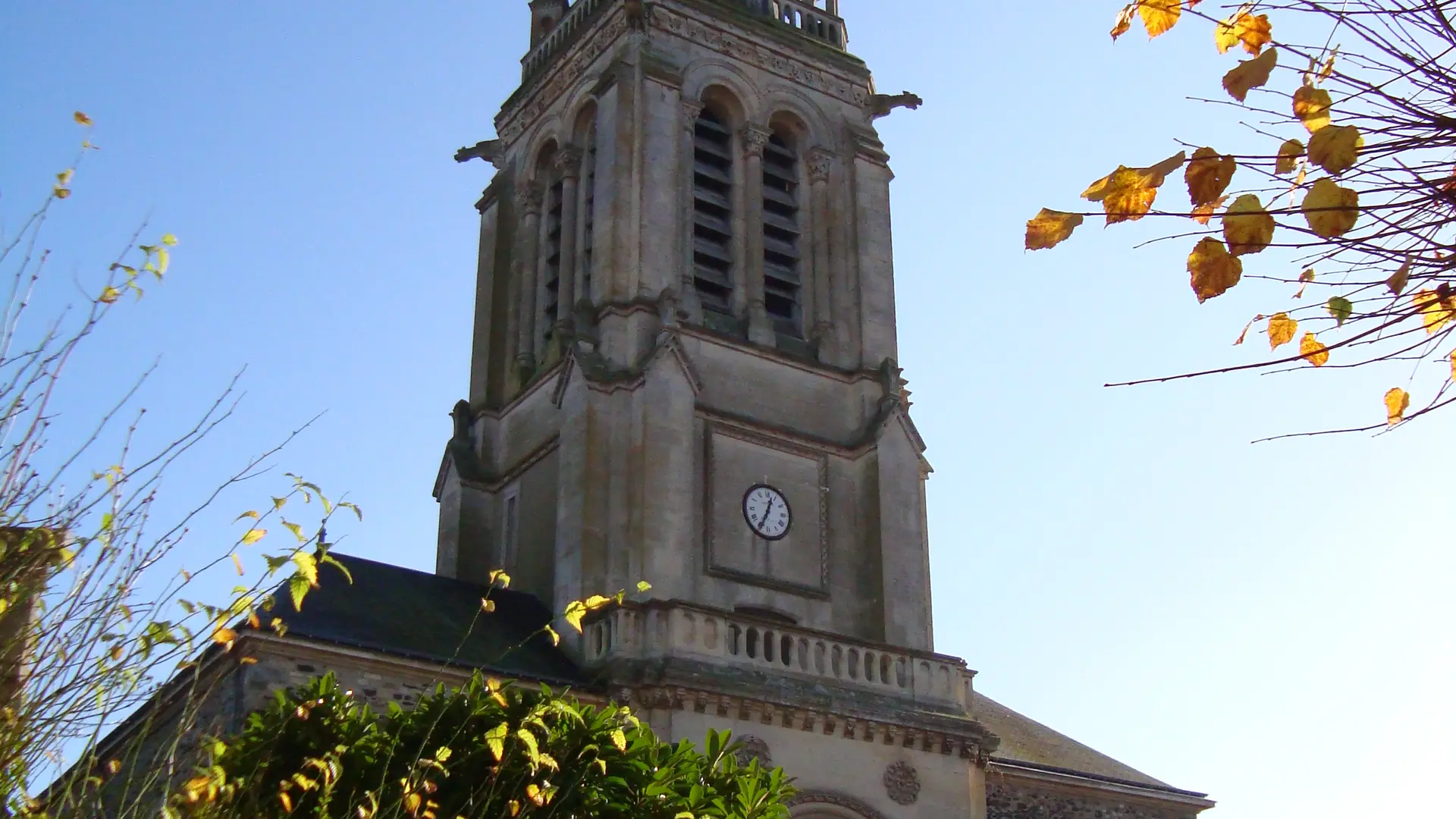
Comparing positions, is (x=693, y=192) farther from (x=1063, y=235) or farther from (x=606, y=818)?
(x=1063, y=235)

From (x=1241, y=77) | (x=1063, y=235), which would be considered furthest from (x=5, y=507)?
(x=1241, y=77)

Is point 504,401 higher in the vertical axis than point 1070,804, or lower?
higher

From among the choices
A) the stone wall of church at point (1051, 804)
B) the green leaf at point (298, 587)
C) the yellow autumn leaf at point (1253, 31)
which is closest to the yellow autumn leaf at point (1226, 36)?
the yellow autumn leaf at point (1253, 31)

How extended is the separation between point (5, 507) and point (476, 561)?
55.5 ft

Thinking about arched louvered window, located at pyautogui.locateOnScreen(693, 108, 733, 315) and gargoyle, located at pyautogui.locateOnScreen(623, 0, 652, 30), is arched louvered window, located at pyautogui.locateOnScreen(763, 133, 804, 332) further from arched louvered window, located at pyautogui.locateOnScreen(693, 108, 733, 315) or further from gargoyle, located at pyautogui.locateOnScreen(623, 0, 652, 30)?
gargoyle, located at pyautogui.locateOnScreen(623, 0, 652, 30)

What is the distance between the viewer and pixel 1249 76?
4.34m

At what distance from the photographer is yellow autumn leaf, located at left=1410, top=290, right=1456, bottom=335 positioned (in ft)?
14.9

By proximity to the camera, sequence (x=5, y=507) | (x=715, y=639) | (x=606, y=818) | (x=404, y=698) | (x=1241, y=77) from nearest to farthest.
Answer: (x=1241, y=77)
(x=5, y=507)
(x=606, y=818)
(x=404, y=698)
(x=715, y=639)

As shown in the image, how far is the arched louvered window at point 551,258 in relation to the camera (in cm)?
2398

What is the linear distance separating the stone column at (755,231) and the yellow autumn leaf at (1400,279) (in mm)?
17894

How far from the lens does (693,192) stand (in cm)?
2298

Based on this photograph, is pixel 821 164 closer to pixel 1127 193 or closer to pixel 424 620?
pixel 424 620

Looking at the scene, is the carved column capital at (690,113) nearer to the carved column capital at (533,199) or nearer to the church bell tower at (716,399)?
the church bell tower at (716,399)

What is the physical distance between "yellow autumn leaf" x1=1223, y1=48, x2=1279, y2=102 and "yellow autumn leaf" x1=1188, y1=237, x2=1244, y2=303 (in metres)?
0.43
